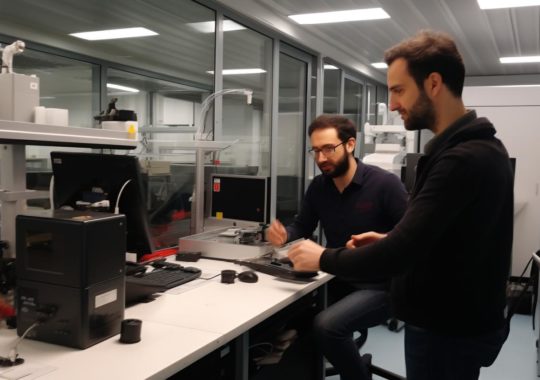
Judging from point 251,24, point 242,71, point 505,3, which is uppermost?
point 505,3

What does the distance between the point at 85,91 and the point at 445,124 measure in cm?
274

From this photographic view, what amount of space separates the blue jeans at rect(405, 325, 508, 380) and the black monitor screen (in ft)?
4.15

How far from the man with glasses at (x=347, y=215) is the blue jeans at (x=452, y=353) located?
2.44ft

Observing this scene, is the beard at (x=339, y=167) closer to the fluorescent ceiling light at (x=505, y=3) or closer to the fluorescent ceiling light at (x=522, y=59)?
the fluorescent ceiling light at (x=505, y=3)

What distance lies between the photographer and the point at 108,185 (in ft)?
6.04

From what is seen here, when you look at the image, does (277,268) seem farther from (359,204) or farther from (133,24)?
(133,24)

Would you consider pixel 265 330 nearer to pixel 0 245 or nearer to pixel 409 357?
pixel 409 357

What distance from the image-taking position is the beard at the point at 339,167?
2.37 metres

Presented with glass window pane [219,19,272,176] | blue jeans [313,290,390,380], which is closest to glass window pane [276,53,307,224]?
glass window pane [219,19,272,176]

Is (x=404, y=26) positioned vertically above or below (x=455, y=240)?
above

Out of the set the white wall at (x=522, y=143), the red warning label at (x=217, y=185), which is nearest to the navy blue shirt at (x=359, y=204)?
the red warning label at (x=217, y=185)

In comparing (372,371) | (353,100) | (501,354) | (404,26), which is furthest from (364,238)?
(353,100)

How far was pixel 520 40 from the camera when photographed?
5.38m

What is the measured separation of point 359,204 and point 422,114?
1051 mm
